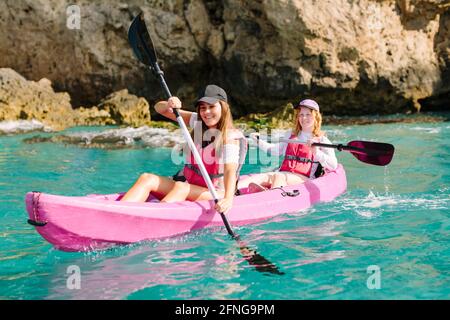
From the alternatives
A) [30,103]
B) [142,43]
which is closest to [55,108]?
[30,103]

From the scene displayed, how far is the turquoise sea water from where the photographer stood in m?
2.96

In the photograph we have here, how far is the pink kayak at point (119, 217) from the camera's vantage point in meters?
3.33

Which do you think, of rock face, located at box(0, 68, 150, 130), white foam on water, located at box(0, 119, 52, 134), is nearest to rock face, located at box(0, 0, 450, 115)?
rock face, located at box(0, 68, 150, 130)

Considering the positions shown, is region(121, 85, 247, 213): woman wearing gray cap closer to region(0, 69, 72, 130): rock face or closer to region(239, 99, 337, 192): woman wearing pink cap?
region(239, 99, 337, 192): woman wearing pink cap

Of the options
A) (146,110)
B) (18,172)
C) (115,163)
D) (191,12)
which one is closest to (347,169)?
(115,163)

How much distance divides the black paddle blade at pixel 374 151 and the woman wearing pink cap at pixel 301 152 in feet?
0.80

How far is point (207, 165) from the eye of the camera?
4156mm

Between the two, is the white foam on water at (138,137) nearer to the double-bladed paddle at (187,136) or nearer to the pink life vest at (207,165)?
the double-bladed paddle at (187,136)

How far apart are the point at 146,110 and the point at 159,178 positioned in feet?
32.6

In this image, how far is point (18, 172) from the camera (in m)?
7.10

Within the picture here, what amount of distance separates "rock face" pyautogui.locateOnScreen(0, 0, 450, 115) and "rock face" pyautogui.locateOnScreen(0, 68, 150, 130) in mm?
1692

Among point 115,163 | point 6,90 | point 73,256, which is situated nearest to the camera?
point 73,256
